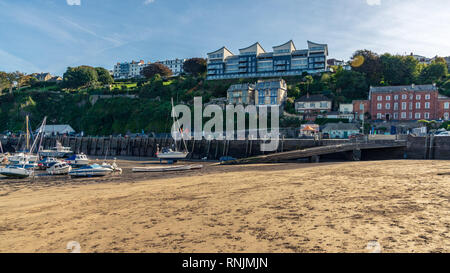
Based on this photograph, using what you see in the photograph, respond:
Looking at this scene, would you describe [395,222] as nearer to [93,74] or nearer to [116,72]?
[93,74]

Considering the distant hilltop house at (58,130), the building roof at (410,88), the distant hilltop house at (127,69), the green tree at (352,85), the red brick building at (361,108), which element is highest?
the distant hilltop house at (127,69)

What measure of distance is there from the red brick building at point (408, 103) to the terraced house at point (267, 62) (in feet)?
111

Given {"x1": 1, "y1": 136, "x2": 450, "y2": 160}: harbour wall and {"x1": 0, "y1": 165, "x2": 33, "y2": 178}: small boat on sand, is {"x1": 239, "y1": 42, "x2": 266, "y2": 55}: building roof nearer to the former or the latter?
{"x1": 1, "y1": 136, "x2": 450, "y2": 160}: harbour wall

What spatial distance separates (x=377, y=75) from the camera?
2906 inches

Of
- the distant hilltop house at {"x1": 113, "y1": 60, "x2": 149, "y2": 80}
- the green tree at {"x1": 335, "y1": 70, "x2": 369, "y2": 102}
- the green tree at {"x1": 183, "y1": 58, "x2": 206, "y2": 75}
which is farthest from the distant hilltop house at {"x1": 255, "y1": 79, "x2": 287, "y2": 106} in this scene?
the distant hilltop house at {"x1": 113, "y1": 60, "x2": 149, "y2": 80}

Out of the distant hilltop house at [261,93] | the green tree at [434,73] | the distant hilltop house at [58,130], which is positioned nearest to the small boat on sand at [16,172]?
the distant hilltop house at [261,93]

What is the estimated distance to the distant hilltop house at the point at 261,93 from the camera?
231 feet

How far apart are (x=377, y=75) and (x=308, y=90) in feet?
63.3

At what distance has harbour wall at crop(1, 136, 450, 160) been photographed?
29072mm

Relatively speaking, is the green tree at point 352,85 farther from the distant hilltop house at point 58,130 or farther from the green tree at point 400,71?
the distant hilltop house at point 58,130

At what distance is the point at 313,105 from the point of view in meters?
65.3

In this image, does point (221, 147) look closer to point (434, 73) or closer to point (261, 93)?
point (261, 93)

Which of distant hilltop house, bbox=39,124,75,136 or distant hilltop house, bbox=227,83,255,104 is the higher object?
distant hilltop house, bbox=227,83,255,104

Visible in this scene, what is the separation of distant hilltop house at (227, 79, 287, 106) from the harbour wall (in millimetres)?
32227
